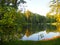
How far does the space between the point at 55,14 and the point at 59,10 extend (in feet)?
3.58

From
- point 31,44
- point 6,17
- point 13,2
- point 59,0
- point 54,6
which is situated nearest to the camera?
point 6,17

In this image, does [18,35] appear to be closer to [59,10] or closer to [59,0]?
[59,0]

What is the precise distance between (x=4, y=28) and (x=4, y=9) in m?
1.51

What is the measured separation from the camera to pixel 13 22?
14.5 m

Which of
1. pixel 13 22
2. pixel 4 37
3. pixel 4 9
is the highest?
pixel 4 9

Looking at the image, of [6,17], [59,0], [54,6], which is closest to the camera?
[6,17]

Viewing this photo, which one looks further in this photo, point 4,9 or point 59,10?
point 59,10

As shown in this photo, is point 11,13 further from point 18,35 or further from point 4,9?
point 18,35

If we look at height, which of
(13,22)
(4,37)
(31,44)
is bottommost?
(31,44)

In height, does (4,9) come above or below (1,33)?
above

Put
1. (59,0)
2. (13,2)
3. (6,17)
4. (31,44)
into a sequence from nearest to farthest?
(6,17) < (31,44) < (13,2) < (59,0)

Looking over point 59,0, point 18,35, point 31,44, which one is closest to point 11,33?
point 18,35

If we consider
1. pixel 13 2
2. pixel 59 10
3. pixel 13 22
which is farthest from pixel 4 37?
pixel 59 10

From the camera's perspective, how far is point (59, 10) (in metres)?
31.5
